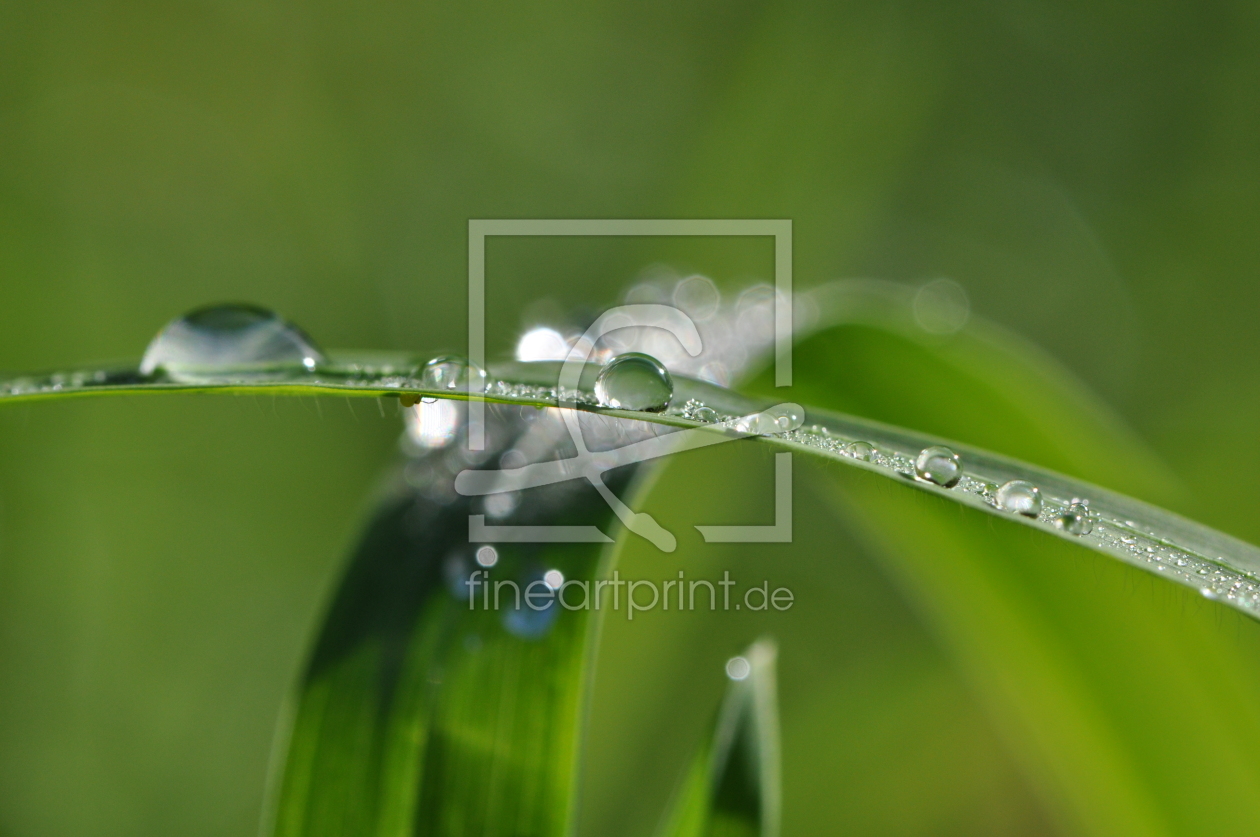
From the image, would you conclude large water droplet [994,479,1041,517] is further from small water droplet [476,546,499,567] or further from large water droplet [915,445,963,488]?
small water droplet [476,546,499,567]

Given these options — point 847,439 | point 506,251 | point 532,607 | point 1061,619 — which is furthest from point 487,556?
point 506,251

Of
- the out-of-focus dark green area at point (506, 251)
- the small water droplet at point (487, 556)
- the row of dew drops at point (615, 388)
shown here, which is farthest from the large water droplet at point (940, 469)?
the out-of-focus dark green area at point (506, 251)

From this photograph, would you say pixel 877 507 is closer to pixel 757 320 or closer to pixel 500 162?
pixel 757 320

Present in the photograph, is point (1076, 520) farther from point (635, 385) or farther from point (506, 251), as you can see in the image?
point (506, 251)

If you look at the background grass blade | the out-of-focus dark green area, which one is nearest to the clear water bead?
the background grass blade

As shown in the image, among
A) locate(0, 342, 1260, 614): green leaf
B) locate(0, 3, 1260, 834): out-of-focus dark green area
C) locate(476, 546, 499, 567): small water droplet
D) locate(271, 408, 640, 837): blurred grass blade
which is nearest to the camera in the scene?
locate(0, 342, 1260, 614): green leaf

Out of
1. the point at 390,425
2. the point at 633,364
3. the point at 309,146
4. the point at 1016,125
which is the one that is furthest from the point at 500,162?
the point at 633,364
